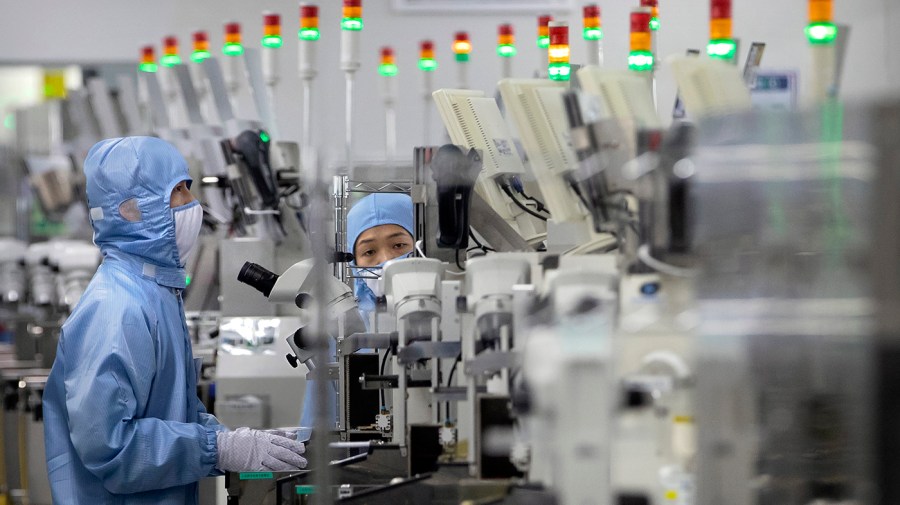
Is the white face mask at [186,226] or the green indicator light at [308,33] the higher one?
the green indicator light at [308,33]

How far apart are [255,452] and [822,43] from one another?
4.88ft

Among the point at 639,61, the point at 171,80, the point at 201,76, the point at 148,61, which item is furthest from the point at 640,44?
the point at 148,61

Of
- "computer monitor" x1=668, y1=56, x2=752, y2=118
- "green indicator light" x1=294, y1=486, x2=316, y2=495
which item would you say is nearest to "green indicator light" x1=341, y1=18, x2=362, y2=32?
"green indicator light" x1=294, y1=486, x2=316, y2=495

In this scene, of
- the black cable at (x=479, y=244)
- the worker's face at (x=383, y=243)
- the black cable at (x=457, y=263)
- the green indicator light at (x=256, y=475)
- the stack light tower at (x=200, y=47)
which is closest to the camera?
the black cable at (x=457, y=263)

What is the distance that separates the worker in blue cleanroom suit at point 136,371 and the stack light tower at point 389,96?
Answer: 2636 millimetres

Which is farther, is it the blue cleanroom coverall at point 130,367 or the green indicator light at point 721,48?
the blue cleanroom coverall at point 130,367

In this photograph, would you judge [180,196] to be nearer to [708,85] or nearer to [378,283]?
[378,283]

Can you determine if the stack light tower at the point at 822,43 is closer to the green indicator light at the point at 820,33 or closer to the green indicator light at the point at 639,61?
the green indicator light at the point at 820,33

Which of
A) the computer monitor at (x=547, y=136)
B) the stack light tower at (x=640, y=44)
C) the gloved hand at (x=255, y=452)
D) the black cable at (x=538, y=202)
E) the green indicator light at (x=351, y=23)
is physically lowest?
the gloved hand at (x=255, y=452)

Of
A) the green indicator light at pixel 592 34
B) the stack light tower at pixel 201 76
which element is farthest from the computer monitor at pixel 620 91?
the stack light tower at pixel 201 76

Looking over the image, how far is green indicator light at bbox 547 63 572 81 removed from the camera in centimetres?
289

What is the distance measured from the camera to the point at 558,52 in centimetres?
297

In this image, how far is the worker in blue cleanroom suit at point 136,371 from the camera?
2480mm

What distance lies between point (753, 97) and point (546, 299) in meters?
0.46
